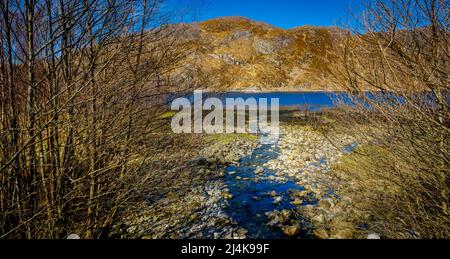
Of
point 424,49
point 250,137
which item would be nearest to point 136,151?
point 424,49

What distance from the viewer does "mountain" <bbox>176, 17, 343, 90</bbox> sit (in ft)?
17.6

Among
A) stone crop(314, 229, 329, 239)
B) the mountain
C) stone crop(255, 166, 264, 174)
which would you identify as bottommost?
stone crop(314, 229, 329, 239)

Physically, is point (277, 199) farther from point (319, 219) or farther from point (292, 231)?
point (292, 231)

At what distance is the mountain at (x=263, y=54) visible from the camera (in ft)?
17.6

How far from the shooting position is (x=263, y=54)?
109 metres

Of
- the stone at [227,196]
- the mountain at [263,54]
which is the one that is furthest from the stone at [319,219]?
the mountain at [263,54]

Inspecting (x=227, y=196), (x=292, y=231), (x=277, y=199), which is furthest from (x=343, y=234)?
(x=227, y=196)

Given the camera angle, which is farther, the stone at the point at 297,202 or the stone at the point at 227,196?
the stone at the point at 227,196

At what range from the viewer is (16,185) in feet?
10.1

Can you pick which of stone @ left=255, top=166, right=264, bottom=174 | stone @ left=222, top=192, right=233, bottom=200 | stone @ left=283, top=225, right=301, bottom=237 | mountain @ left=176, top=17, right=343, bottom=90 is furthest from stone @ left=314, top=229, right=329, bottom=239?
stone @ left=255, top=166, right=264, bottom=174

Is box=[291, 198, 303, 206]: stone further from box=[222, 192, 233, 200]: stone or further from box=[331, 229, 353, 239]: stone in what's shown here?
box=[222, 192, 233, 200]: stone

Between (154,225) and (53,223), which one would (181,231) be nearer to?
(154,225)

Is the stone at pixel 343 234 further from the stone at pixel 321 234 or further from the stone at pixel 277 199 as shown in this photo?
the stone at pixel 277 199
